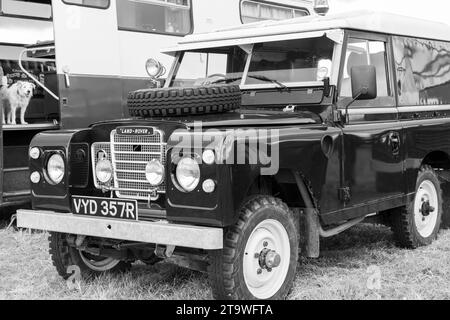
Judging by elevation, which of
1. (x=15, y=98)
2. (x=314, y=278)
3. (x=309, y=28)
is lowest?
(x=314, y=278)

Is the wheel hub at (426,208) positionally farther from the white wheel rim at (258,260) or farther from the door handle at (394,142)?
the white wheel rim at (258,260)

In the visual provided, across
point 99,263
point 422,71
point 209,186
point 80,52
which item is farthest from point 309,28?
point 80,52

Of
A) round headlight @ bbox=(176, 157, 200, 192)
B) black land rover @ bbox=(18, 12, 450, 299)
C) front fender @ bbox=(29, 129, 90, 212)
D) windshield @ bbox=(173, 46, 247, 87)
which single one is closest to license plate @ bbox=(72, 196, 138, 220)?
black land rover @ bbox=(18, 12, 450, 299)

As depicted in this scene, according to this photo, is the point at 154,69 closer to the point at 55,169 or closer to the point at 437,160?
the point at 55,169

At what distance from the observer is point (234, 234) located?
12.5 feet

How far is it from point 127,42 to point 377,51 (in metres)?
3.37

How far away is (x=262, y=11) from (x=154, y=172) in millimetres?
5792

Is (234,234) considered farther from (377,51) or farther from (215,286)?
(377,51)

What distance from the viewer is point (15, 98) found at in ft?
23.8

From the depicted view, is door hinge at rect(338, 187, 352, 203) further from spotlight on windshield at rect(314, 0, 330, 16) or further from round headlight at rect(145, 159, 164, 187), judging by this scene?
spotlight on windshield at rect(314, 0, 330, 16)

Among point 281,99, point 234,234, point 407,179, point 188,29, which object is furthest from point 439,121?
point 188,29

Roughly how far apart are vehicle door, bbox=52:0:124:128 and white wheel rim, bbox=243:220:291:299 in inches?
144

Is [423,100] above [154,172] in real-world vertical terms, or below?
above

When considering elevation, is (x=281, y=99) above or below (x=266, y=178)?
above
